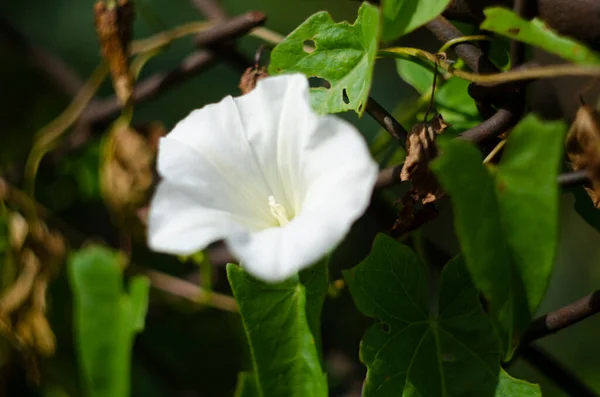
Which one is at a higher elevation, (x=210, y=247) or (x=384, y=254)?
(x=384, y=254)

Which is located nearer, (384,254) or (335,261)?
(384,254)

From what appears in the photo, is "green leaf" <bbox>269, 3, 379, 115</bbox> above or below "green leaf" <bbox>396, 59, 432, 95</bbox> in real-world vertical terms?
above

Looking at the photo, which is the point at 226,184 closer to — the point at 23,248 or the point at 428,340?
the point at 428,340

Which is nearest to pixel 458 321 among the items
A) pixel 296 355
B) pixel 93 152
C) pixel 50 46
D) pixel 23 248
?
pixel 296 355

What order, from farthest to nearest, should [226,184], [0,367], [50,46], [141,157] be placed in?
[50,46], [0,367], [141,157], [226,184]

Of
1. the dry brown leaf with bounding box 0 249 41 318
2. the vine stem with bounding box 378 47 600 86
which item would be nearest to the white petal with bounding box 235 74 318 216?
the vine stem with bounding box 378 47 600 86

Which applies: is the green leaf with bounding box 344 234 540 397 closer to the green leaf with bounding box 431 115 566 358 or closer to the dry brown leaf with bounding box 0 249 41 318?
the green leaf with bounding box 431 115 566 358

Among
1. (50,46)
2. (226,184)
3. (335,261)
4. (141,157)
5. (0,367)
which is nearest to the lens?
(226,184)
